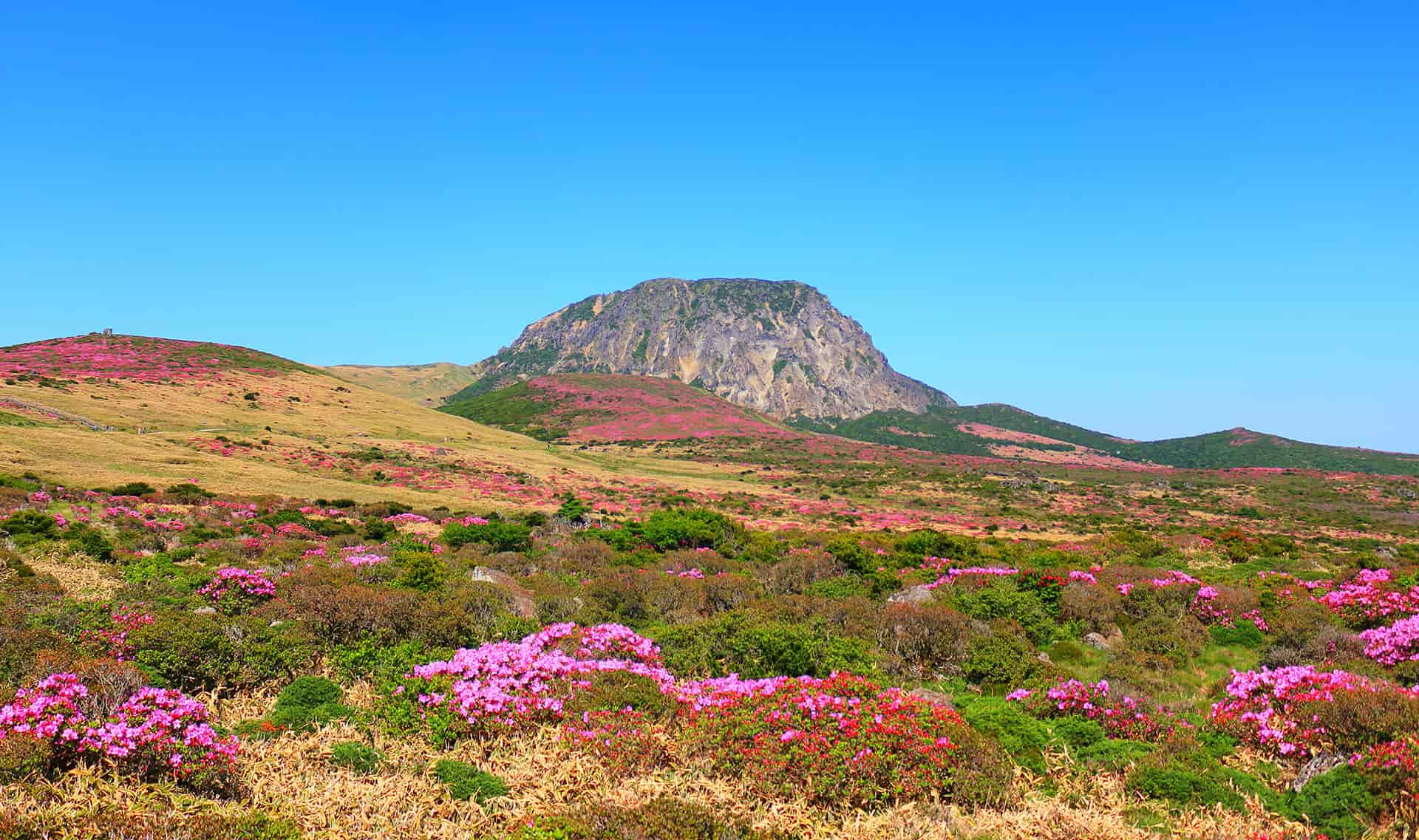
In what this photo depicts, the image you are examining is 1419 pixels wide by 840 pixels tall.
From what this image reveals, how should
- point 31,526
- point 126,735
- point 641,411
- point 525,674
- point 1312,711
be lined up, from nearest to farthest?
point 126,735, point 1312,711, point 525,674, point 31,526, point 641,411

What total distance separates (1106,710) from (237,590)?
55.4 ft

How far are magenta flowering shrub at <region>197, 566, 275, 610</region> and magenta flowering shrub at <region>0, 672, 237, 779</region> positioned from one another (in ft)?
Result: 23.9

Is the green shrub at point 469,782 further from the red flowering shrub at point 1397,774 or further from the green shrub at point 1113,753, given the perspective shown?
the red flowering shrub at point 1397,774

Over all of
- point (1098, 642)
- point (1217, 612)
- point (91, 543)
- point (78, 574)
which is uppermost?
point (1217, 612)

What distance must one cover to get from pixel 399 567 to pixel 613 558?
7150 millimetres

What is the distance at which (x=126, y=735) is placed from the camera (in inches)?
280

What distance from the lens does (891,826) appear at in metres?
6.92

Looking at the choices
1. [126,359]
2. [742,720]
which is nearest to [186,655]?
[742,720]

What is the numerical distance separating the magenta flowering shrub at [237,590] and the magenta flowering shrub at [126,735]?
7.29 m

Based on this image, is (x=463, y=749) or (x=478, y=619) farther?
(x=478, y=619)

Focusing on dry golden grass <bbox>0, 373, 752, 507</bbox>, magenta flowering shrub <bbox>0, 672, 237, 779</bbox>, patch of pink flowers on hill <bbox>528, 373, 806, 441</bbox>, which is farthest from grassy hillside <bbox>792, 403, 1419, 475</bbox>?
magenta flowering shrub <bbox>0, 672, 237, 779</bbox>

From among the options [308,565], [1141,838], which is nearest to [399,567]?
[308,565]

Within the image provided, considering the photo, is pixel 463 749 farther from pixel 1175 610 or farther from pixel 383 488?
pixel 383 488

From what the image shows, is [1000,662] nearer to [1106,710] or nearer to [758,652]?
[1106,710]
